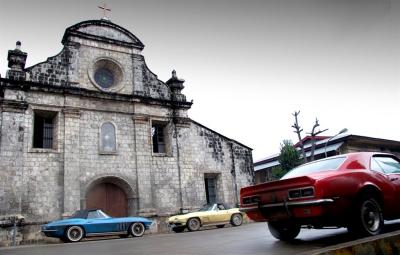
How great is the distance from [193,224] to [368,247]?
34.6 feet

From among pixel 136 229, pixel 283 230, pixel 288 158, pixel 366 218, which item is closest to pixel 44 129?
pixel 136 229

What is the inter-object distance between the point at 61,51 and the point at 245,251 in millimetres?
14291

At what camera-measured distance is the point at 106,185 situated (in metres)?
16.2

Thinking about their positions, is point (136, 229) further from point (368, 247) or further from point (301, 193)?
point (368, 247)

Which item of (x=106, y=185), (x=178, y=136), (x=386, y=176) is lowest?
(x=386, y=176)

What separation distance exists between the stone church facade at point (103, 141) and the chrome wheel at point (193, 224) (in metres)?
2.87

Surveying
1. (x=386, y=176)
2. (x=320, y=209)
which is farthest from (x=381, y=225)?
(x=320, y=209)

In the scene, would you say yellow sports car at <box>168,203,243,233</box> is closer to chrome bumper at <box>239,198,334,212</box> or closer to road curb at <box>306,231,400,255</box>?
chrome bumper at <box>239,198,334,212</box>

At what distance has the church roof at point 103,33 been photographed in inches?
667

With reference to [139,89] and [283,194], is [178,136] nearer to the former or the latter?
[139,89]

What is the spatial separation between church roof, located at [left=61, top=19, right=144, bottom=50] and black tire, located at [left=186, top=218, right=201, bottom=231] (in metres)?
9.56

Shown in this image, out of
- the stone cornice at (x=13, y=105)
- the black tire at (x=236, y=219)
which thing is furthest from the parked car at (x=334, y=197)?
the stone cornice at (x=13, y=105)

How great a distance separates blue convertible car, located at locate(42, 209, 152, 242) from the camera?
11.1m

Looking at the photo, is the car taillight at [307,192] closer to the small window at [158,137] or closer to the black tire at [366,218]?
the black tire at [366,218]
